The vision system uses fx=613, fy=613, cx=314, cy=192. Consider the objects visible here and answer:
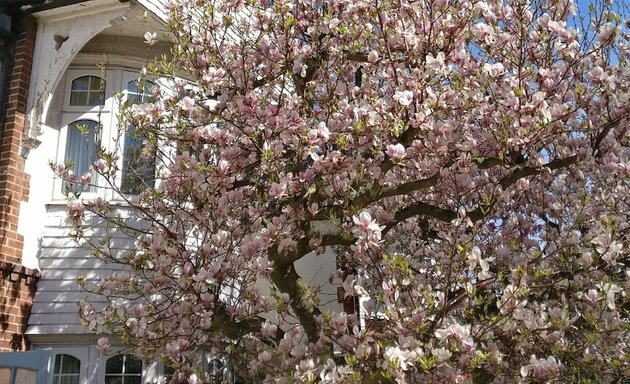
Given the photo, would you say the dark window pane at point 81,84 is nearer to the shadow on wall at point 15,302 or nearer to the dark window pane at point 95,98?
the dark window pane at point 95,98

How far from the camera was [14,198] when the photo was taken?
7168 millimetres

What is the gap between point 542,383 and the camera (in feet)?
12.7

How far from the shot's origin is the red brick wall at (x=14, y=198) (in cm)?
681

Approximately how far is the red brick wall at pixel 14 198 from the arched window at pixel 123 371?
3.25 feet

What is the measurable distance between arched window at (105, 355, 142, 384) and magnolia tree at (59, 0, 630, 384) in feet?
7.92

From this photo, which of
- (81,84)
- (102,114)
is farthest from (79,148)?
(81,84)

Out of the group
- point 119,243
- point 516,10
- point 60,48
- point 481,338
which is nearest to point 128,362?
point 119,243

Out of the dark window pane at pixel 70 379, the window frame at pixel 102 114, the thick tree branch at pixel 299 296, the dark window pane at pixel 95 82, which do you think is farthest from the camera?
the dark window pane at pixel 95 82

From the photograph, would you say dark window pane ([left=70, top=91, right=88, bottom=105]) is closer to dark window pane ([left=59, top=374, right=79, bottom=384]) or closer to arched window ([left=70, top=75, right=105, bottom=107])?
arched window ([left=70, top=75, right=105, bottom=107])

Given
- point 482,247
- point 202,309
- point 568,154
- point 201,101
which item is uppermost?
point 201,101

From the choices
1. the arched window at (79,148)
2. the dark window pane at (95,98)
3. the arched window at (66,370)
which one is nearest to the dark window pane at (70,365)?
the arched window at (66,370)

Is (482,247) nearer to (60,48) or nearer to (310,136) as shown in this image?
(310,136)

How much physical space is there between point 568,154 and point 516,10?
1304 millimetres

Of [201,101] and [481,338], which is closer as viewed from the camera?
[481,338]
